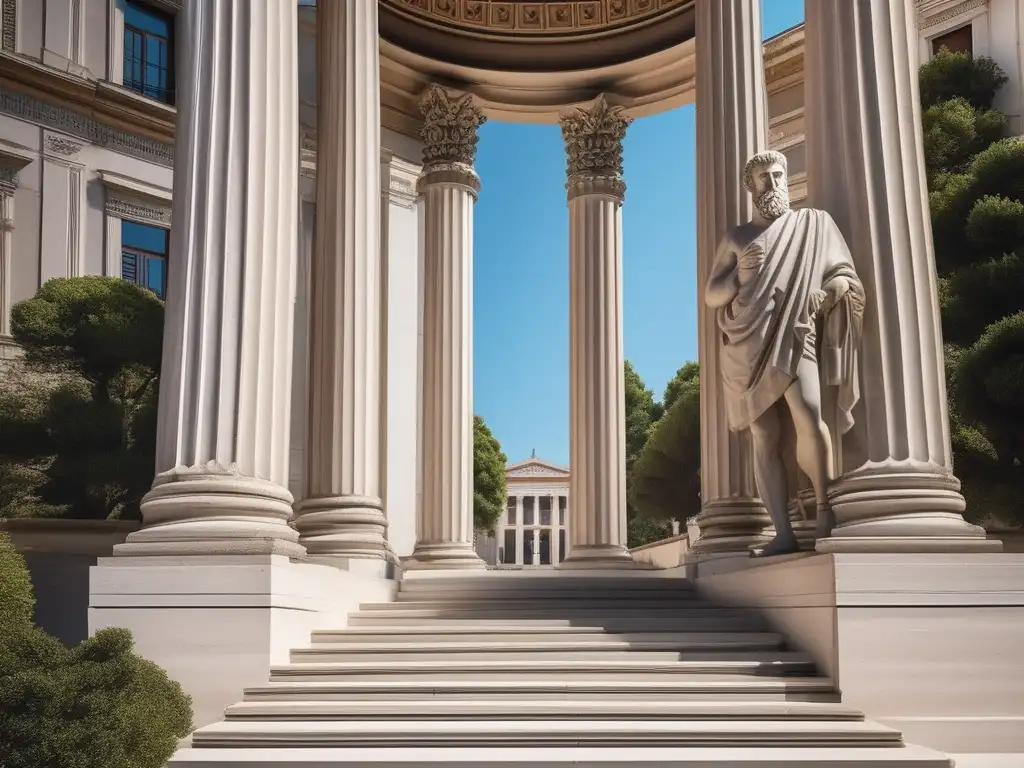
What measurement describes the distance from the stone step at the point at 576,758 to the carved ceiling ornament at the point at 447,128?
3738 centimetres

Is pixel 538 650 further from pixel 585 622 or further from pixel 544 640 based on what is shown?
pixel 585 622

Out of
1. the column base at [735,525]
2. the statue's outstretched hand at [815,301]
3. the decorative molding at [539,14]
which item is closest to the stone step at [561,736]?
the statue's outstretched hand at [815,301]

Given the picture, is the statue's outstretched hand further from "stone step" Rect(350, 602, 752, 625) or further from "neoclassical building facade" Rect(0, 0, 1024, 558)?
"neoclassical building facade" Rect(0, 0, 1024, 558)

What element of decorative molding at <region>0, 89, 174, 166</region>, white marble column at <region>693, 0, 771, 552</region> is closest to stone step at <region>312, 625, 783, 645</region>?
white marble column at <region>693, 0, 771, 552</region>

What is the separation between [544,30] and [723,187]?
79.6 ft

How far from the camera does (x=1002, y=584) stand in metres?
22.6

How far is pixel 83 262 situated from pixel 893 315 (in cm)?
4324

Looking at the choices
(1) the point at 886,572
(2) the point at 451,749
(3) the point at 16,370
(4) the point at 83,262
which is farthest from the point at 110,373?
(1) the point at 886,572

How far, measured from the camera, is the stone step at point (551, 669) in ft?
80.5

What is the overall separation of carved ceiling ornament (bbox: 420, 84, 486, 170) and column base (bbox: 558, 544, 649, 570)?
1924 cm

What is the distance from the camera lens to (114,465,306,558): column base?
82.2 feet

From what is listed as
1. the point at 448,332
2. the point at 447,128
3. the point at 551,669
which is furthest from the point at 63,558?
the point at 551,669

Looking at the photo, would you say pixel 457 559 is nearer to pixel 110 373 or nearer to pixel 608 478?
pixel 608 478

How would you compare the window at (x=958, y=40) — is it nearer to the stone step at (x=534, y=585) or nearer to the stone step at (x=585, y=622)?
the stone step at (x=534, y=585)
